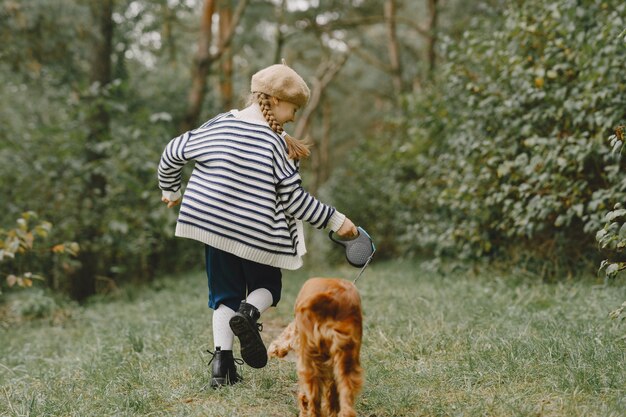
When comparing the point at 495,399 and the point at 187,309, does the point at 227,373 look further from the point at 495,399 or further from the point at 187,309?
the point at 187,309

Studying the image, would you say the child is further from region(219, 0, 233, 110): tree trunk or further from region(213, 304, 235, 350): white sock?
region(219, 0, 233, 110): tree trunk

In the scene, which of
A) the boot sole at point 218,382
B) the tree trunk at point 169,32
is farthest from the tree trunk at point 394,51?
the boot sole at point 218,382

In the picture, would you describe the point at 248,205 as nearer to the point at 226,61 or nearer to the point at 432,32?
the point at 432,32

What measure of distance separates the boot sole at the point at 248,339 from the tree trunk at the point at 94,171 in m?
5.34

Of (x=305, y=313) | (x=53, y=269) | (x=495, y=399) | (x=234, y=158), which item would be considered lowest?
(x=53, y=269)

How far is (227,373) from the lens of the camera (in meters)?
3.33

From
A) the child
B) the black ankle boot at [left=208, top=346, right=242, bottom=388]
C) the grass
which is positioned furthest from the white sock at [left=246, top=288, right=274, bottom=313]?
the grass

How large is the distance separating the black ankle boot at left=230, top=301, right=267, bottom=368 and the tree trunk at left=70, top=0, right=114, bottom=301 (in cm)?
529

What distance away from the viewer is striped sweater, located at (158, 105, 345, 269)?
311 cm

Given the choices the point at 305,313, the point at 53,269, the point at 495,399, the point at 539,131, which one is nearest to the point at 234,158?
the point at 305,313

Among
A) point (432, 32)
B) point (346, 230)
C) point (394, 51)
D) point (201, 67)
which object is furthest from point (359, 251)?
point (394, 51)

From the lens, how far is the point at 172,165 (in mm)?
3336

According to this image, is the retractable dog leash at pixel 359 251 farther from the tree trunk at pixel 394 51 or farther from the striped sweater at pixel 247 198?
the tree trunk at pixel 394 51

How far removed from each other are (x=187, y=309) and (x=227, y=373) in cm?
302
